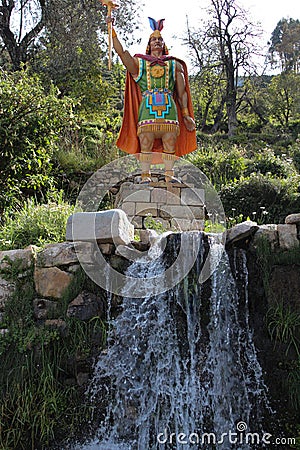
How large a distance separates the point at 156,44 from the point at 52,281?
111 inches

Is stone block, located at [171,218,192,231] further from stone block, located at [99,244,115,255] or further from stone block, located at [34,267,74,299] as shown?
stone block, located at [34,267,74,299]

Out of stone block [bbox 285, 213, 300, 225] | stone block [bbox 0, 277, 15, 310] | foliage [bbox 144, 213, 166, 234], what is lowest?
stone block [bbox 0, 277, 15, 310]

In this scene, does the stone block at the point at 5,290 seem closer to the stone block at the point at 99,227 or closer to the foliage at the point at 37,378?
the foliage at the point at 37,378

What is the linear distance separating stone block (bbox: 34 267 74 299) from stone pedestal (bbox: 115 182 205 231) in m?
1.64

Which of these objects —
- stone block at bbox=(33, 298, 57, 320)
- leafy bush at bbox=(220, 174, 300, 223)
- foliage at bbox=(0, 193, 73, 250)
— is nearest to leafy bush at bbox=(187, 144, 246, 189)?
leafy bush at bbox=(220, 174, 300, 223)

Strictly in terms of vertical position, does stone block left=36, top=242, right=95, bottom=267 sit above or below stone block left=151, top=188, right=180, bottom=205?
below

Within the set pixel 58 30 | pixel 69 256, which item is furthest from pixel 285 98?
pixel 69 256

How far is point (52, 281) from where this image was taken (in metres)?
4.37

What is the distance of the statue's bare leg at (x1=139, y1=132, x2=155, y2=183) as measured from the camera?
5.23m

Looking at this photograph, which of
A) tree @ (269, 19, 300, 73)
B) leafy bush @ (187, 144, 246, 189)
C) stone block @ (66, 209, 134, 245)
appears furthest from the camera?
tree @ (269, 19, 300, 73)

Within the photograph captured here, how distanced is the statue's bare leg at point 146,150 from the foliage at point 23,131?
5.39 ft

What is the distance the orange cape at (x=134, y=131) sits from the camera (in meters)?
5.42

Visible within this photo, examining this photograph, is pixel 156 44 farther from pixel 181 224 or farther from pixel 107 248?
pixel 107 248

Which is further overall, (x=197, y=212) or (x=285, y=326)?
(x=197, y=212)
